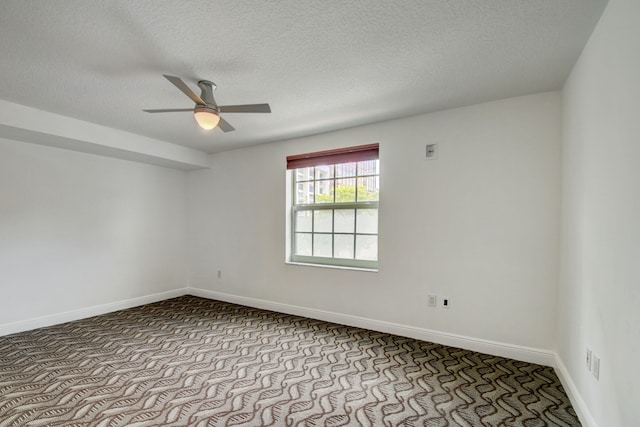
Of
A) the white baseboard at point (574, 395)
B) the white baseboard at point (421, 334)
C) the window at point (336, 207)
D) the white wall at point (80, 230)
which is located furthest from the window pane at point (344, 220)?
the white wall at point (80, 230)

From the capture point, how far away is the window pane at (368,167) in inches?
140

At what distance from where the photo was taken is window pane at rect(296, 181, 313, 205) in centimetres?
408

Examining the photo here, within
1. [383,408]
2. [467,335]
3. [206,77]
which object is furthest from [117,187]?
[467,335]

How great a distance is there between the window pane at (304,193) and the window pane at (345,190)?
423 millimetres

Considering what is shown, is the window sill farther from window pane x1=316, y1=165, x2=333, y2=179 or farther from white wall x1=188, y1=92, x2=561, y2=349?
window pane x1=316, y1=165, x2=333, y2=179

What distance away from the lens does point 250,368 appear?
8.20 ft

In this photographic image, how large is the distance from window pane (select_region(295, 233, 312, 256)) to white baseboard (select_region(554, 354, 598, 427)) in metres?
2.73

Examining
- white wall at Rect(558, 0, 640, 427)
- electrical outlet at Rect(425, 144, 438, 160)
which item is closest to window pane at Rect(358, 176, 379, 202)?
electrical outlet at Rect(425, 144, 438, 160)

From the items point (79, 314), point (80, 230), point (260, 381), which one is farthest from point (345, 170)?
point (79, 314)

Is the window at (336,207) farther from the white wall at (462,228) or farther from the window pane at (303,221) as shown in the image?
the white wall at (462,228)

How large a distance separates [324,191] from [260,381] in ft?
7.78

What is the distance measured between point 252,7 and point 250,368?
2.58m

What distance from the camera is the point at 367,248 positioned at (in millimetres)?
3572

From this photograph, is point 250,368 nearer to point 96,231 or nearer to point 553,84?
point 96,231
